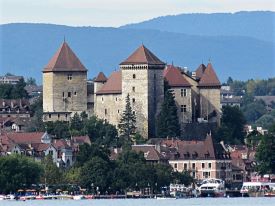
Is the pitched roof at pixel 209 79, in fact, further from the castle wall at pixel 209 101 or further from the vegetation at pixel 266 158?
the vegetation at pixel 266 158

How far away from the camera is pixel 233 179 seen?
119 metres

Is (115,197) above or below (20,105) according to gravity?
below

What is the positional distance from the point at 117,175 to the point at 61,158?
45.3ft

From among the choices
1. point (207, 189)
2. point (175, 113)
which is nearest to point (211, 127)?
point (175, 113)

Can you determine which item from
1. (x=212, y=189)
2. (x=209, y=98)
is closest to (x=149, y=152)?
(x=212, y=189)

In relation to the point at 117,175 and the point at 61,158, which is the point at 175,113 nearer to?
the point at 61,158

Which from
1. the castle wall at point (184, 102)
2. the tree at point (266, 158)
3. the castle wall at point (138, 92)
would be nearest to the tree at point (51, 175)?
the tree at point (266, 158)

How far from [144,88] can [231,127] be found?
7.19 metres

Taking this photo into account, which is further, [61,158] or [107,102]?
[107,102]

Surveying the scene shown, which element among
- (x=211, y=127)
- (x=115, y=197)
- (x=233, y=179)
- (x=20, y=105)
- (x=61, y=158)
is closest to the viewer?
(x=115, y=197)

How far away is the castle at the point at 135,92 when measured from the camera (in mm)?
129375

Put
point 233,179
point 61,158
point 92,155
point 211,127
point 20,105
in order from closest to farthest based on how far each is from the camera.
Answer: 1. point 92,155
2. point 61,158
3. point 233,179
4. point 211,127
5. point 20,105

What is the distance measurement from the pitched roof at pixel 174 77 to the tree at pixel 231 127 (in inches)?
150

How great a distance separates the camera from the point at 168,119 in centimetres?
12556
